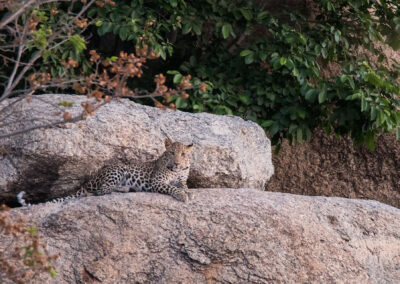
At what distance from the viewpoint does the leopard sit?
8797 mm

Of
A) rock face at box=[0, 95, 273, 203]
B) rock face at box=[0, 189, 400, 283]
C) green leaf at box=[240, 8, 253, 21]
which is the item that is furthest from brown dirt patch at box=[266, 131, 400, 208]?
rock face at box=[0, 189, 400, 283]

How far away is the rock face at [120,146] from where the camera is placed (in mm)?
8695

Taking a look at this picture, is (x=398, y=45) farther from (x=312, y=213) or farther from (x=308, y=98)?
(x=312, y=213)

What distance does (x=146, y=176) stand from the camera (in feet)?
29.7

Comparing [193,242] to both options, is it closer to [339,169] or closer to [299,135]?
[299,135]

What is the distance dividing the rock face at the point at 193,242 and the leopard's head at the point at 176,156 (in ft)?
2.54

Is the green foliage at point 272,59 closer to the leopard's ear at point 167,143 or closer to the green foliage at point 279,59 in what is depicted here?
the green foliage at point 279,59

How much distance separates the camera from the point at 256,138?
32.8 feet

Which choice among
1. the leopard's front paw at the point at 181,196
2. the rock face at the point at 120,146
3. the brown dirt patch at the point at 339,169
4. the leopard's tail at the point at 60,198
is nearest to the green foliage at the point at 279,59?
the rock face at the point at 120,146

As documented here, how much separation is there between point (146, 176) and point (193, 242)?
157cm

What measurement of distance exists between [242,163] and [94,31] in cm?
399

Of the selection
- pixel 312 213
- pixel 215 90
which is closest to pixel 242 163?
pixel 312 213

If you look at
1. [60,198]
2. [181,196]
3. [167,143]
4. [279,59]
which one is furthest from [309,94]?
[60,198]

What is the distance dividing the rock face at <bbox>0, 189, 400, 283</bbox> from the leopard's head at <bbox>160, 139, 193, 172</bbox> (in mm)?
775
